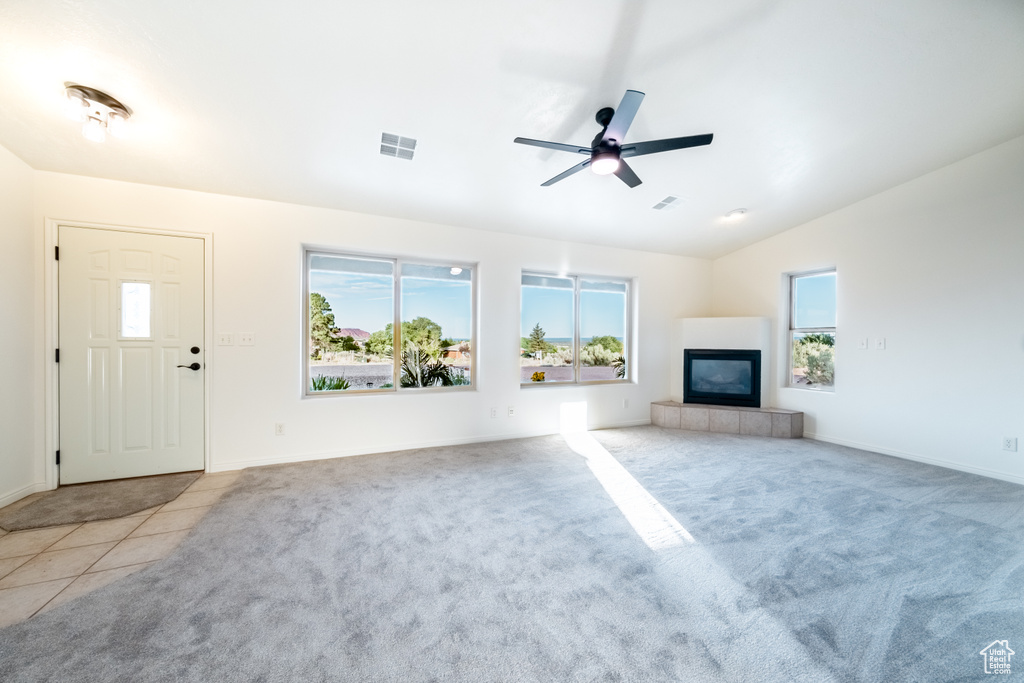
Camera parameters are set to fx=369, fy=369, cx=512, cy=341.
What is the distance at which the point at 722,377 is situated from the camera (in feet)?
17.5

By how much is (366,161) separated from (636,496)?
3.52 meters

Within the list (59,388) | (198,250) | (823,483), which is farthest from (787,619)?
(59,388)

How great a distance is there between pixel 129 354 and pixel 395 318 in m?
2.28

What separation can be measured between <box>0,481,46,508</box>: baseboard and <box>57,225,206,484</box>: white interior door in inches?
4.8

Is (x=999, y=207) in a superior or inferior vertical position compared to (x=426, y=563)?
superior

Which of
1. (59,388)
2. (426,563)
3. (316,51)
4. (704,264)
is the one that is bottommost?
(426,563)

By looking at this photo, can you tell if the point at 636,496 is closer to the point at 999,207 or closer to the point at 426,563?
the point at 426,563

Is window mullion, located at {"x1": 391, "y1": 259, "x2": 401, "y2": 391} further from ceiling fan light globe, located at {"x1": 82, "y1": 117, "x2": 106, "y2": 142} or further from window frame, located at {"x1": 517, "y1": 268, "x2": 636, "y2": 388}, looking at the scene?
ceiling fan light globe, located at {"x1": 82, "y1": 117, "x2": 106, "y2": 142}

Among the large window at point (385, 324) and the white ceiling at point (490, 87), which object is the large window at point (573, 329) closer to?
the large window at point (385, 324)

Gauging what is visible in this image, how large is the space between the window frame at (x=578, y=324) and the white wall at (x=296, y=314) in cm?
13

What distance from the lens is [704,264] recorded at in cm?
597

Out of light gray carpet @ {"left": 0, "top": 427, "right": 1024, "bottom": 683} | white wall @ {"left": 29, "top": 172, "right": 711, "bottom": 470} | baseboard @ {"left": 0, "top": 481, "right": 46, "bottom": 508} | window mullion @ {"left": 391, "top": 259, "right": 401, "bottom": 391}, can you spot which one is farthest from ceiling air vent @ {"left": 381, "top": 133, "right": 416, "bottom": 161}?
baseboard @ {"left": 0, "top": 481, "right": 46, "bottom": 508}

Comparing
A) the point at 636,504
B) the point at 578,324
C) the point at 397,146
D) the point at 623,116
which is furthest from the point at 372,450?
the point at 623,116

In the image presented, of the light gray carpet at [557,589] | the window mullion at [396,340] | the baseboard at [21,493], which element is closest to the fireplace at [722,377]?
the light gray carpet at [557,589]
